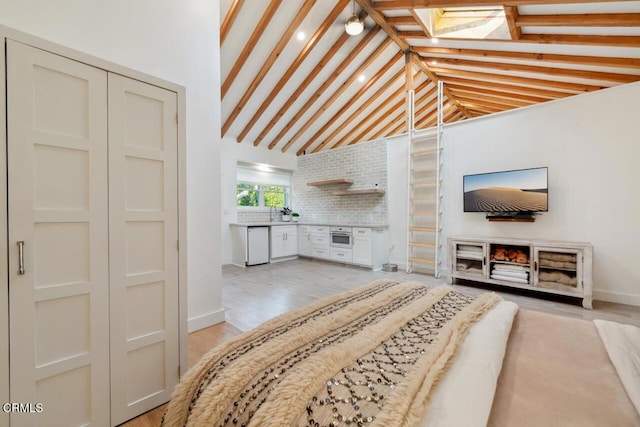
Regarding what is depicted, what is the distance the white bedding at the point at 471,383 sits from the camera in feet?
2.21

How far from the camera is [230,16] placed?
3742 mm

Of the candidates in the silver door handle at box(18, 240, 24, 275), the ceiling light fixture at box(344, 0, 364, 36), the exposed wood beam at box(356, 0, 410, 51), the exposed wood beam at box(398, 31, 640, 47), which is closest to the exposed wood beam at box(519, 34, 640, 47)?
the exposed wood beam at box(398, 31, 640, 47)

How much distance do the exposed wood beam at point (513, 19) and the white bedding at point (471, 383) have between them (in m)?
3.61

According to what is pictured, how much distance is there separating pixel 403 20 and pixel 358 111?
2.39m

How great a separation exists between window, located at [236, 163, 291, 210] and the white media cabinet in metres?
4.58

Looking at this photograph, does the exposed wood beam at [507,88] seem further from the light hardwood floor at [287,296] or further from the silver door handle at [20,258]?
the silver door handle at [20,258]

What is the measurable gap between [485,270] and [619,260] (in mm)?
1394

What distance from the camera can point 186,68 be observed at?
262 cm

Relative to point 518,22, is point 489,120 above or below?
below

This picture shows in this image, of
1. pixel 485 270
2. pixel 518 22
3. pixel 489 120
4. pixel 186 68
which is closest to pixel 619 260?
pixel 485 270

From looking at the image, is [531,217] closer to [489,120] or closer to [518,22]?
[489,120]

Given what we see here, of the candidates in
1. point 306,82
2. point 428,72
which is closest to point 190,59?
point 306,82

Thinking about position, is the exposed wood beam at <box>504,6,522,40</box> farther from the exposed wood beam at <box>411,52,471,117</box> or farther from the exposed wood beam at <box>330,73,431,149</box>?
the exposed wood beam at <box>330,73,431,149</box>

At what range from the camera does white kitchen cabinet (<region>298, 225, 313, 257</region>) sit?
6.39m
